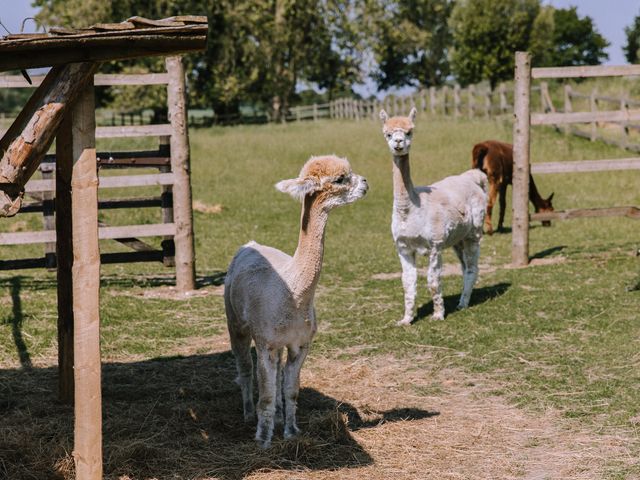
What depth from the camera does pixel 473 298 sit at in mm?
10047

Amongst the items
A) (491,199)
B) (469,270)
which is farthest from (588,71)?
(491,199)

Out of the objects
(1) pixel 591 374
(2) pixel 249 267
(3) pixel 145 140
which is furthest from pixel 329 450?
(3) pixel 145 140

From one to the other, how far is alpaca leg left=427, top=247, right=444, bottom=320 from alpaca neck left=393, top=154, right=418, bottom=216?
0.53 metres

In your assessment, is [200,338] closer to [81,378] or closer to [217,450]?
[217,450]

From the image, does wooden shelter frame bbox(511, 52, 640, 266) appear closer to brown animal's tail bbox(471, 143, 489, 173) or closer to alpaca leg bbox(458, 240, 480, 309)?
alpaca leg bbox(458, 240, 480, 309)

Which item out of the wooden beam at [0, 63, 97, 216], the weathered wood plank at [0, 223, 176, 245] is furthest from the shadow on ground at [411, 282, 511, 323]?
the wooden beam at [0, 63, 97, 216]

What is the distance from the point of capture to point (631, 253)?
40.6 feet

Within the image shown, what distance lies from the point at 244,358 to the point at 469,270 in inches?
168

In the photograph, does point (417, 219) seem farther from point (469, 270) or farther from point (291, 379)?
point (291, 379)

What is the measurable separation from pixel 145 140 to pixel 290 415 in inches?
898

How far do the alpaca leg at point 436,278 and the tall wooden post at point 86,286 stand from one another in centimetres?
494

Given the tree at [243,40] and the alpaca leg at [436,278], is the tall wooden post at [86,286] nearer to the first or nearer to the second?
the alpaca leg at [436,278]

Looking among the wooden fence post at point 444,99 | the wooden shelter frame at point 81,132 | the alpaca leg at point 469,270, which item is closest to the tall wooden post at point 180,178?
the alpaca leg at point 469,270

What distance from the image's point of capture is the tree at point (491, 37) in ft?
168
